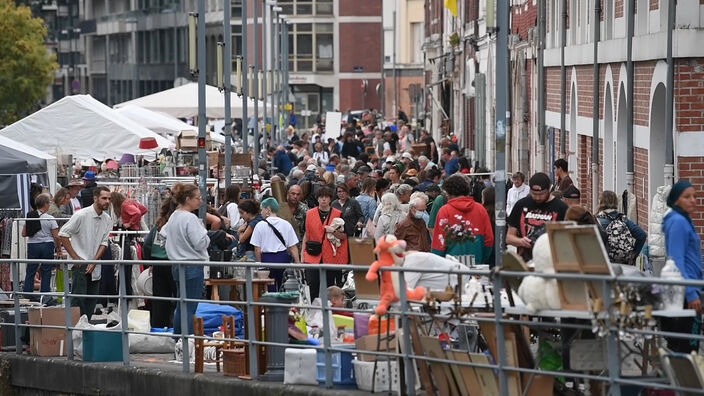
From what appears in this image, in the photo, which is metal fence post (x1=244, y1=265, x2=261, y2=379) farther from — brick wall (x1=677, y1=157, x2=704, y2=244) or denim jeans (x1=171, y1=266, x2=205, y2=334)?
brick wall (x1=677, y1=157, x2=704, y2=244)

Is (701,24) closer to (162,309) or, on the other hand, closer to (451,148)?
(162,309)

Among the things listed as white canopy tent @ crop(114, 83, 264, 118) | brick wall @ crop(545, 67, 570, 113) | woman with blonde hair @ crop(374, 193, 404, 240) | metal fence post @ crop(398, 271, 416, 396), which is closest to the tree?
white canopy tent @ crop(114, 83, 264, 118)

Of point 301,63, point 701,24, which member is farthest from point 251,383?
point 301,63

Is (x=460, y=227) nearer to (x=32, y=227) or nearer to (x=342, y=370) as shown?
(x=342, y=370)

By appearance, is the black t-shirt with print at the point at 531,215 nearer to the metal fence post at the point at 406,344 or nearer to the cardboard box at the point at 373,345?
the cardboard box at the point at 373,345

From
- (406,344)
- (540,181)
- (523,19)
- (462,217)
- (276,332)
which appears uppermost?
(523,19)

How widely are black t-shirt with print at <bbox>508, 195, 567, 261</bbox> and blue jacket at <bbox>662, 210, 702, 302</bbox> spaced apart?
10.3 ft

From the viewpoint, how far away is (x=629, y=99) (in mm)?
20531

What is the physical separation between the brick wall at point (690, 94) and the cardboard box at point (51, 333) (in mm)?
6098

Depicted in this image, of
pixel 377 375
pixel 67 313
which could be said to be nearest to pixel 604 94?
pixel 67 313

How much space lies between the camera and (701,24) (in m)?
17.7

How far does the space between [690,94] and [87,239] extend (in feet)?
21.0

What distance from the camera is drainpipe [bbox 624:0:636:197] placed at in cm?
2005

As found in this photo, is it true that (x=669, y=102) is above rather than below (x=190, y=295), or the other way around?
above
